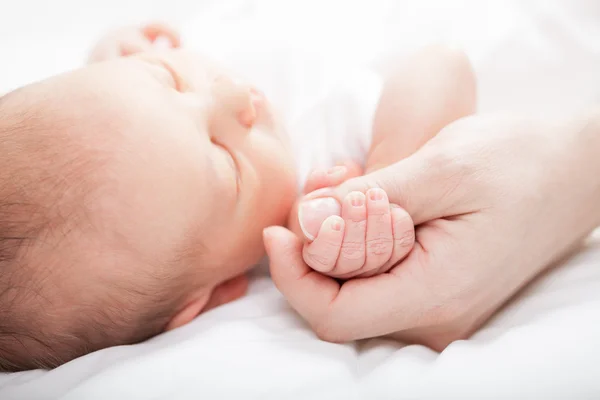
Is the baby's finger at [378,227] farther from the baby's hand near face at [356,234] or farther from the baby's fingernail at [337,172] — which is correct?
the baby's fingernail at [337,172]

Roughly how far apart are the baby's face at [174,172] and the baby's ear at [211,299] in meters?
0.01

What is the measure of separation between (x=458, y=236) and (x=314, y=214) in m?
0.23

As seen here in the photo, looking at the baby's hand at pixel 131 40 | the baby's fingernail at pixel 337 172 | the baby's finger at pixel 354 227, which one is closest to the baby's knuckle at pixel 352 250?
the baby's finger at pixel 354 227

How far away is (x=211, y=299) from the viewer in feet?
3.53

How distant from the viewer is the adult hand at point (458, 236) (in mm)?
869

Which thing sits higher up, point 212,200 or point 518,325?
point 212,200

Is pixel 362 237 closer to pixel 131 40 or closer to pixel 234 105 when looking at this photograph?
pixel 234 105

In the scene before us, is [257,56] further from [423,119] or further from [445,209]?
[445,209]

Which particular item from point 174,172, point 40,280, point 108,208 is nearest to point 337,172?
point 174,172

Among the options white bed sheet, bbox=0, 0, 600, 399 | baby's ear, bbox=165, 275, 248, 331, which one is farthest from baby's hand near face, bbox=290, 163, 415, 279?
baby's ear, bbox=165, 275, 248, 331

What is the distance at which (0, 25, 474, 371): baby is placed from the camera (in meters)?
0.84

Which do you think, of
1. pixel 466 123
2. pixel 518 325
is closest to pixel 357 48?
pixel 466 123

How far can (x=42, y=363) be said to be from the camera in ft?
3.06

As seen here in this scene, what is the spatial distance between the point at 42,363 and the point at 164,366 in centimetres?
26
